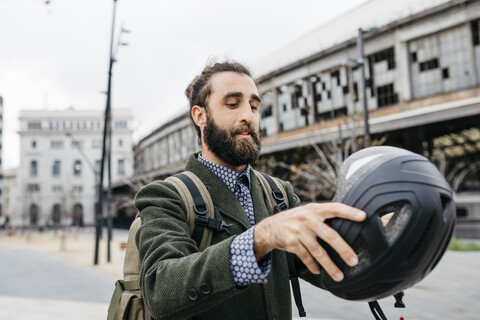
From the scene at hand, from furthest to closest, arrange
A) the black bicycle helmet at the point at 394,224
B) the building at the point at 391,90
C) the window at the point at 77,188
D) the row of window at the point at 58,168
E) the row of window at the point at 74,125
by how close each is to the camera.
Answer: the row of window at the point at 74,125
the row of window at the point at 58,168
the window at the point at 77,188
the building at the point at 391,90
the black bicycle helmet at the point at 394,224

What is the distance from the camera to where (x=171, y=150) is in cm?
5075

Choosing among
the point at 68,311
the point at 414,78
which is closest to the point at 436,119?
the point at 414,78

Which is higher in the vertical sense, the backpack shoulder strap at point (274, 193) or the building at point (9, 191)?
the building at point (9, 191)

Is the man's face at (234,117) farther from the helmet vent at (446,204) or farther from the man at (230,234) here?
the helmet vent at (446,204)

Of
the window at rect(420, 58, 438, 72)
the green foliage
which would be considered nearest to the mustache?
the green foliage

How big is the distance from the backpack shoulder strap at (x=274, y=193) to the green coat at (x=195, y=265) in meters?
0.04

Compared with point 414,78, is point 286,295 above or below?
below

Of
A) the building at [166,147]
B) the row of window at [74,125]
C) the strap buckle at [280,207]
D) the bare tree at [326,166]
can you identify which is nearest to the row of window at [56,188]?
the row of window at [74,125]

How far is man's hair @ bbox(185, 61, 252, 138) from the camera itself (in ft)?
6.46

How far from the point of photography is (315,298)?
10234mm

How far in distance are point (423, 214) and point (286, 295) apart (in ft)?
3.52

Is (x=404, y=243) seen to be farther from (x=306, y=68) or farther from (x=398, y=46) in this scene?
(x=306, y=68)

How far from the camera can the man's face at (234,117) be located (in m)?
1.84

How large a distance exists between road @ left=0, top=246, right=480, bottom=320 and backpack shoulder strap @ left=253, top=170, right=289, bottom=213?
6.18 m
